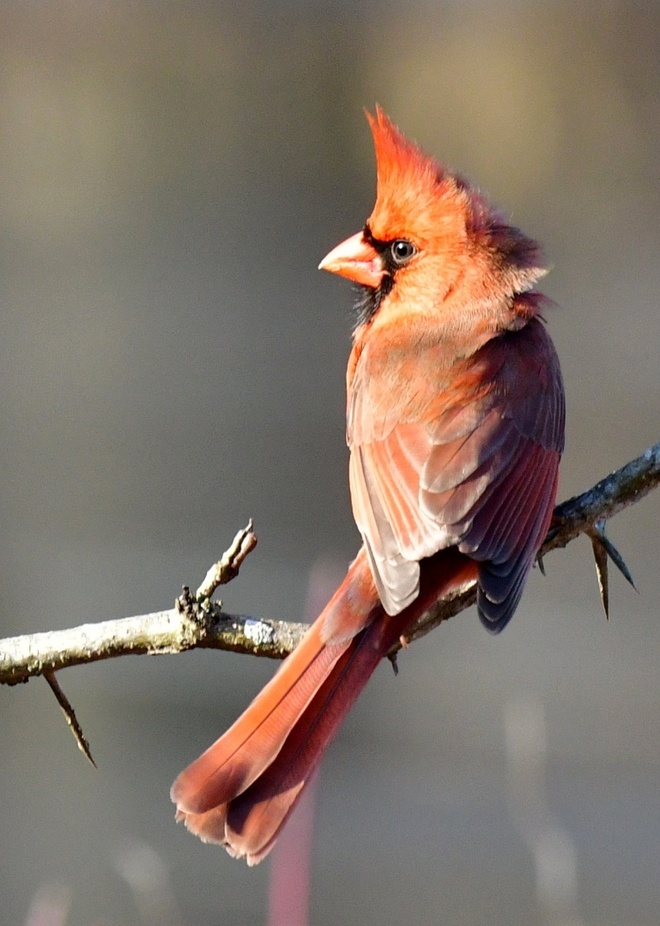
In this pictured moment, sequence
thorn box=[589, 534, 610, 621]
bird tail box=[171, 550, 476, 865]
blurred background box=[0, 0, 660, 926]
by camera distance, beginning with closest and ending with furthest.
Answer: bird tail box=[171, 550, 476, 865] → thorn box=[589, 534, 610, 621] → blurred background box=[0, 0, 660, 926]

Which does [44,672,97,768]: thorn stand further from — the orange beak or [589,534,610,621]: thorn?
the orange beak

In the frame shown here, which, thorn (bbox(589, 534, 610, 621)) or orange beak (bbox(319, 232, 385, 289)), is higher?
orange beak (bbox(319, 232, 385, 289))

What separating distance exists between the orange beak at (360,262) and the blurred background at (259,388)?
1146 millimetres

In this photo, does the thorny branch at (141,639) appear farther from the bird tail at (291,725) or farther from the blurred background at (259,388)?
the blurred background at (259,388)

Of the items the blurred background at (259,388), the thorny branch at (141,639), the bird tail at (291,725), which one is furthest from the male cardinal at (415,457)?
the blurred background at (259,388)

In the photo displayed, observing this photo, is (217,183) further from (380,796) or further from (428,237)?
(380,796)

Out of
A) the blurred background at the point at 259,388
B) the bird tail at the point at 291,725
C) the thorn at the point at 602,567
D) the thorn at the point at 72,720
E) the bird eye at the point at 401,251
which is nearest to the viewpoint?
the thorn at the point at 72,720

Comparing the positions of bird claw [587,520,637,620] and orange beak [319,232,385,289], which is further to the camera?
orange beak [319,232,385,289]

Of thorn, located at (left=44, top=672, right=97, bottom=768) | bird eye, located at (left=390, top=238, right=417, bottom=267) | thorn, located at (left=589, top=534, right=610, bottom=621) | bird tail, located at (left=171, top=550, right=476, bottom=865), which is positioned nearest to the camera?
thorn, located at (left=44, top=672, right=97, bottom=768)

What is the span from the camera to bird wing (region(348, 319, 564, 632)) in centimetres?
229

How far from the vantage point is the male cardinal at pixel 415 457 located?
219 cm

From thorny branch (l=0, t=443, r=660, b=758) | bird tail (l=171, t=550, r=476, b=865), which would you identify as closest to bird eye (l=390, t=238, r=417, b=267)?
bird tail (l=171, t=550, r=476, b=865)

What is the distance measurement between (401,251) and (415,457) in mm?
589

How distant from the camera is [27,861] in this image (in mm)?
4203
